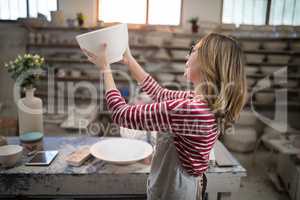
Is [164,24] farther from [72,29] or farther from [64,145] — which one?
[64,145]

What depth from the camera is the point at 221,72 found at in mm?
917

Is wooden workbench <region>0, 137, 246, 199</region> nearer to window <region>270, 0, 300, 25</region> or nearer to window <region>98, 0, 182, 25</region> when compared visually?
window <region>98, 0, 182, 25</region>

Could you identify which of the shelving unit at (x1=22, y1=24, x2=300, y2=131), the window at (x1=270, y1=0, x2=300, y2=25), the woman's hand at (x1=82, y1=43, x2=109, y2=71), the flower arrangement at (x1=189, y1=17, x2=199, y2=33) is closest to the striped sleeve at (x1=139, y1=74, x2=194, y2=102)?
the woman's hand at (x1=82, y1=43, x2=109, y2=71)

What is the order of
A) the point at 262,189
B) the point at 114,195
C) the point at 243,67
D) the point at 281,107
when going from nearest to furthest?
the point at 243,67 → the point at 114,195 → the point at 262,189 → the point at 281,107

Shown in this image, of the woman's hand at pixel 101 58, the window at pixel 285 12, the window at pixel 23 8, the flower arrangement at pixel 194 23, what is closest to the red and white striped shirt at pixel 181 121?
the woman's hand at pixel 101 58

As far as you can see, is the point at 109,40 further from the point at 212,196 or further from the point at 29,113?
the point at 212,196

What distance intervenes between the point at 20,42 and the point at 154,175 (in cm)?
381

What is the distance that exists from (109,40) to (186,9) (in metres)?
3.12

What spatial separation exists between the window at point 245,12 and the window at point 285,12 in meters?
0.13

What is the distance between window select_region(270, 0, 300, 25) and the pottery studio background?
0.04ft


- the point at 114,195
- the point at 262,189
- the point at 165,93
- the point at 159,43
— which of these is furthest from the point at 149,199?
the point at 159,43

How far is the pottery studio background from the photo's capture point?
393cm

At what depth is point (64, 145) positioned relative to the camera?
5.02ft

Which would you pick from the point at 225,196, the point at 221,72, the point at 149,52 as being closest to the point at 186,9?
the point at 149,52
